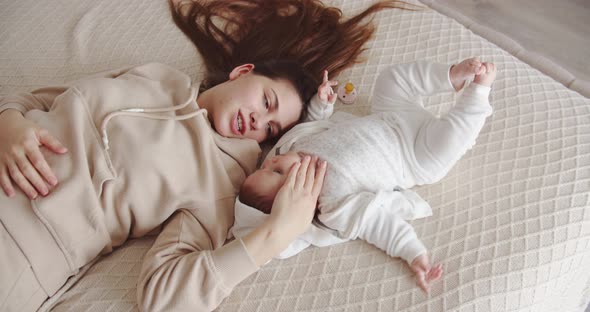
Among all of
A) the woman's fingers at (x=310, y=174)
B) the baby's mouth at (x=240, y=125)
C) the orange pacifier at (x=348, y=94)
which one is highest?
the baby's mouth at (x=240, y=125)

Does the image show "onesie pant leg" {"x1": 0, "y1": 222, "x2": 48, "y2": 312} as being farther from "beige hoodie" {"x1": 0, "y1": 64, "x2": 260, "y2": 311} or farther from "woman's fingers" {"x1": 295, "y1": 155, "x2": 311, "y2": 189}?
"woman's fingers" {"x1": 295, "y1": 155, "x2": 311, "y2": 189}

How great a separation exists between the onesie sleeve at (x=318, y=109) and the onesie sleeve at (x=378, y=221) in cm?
32

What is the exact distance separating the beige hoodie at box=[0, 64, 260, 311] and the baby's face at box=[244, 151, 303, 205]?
0.08 meters

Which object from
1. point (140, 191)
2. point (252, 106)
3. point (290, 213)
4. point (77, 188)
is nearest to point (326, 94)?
point (252, 106)

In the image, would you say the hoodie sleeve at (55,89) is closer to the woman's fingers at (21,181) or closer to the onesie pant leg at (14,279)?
the woman's fingers at (21,181)

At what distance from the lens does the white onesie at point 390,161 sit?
1.01 meters

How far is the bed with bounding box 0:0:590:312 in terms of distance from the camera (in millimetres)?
940

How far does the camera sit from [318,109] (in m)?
1.29

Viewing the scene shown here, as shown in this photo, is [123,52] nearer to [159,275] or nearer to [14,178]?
[14,178]

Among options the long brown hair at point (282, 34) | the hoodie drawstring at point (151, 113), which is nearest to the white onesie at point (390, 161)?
the hoodie drawstring at point (151, 113)

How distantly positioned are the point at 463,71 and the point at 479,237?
1.19 ft

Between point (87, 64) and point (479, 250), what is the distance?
122 centimetres

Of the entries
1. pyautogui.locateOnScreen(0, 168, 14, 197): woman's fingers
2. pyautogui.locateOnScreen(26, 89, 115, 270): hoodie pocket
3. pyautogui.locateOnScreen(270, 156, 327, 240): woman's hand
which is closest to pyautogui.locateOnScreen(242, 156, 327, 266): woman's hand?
pyautogui.locateOnScreen(270, 156, 327, 240): woman's hand

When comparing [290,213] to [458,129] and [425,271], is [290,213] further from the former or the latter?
[458,129]
